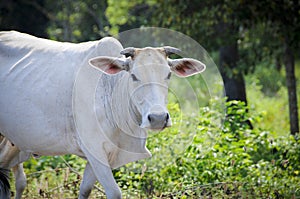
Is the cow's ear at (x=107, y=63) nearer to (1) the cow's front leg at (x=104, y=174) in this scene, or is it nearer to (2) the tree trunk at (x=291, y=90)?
(1) the cow's front leg at (x=104, y=174)

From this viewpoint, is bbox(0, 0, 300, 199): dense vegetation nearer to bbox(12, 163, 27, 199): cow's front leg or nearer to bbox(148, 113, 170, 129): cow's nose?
bbox(12, 163, 27, 199): cow's front leg

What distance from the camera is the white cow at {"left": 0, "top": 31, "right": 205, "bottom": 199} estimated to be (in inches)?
189

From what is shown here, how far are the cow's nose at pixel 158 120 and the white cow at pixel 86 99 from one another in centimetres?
Result: 9

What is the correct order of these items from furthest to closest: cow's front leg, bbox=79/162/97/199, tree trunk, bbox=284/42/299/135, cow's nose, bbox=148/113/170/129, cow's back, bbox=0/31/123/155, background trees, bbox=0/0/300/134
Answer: tree trunk, bbox=284/42/299/135
background trees, bbox=0/0/300/134
cow's front leg, bbox=79/162/97/199
cow's back, bbox=0/31/123/155
cow's nose, bbox=148/113/170/129

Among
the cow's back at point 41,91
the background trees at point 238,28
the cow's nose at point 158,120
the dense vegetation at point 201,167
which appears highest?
the background trees at point 238,28

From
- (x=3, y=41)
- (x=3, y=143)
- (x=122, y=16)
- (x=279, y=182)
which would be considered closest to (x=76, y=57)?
(x=3, y=41)

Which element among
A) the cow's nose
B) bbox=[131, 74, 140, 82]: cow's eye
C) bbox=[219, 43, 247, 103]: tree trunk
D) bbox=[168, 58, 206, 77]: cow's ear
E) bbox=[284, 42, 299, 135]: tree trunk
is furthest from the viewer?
bbox=[219, 43, 247, 103]: tree trunk

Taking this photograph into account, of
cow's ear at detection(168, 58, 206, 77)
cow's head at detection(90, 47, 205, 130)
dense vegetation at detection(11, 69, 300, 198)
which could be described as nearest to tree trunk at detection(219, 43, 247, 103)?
dense vegetation at detection(11, 69, 300, 198)

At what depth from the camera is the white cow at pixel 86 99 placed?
480 centimetres

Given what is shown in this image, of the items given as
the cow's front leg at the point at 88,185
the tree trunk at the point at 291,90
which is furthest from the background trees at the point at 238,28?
the cow's front leg at the point at 88,185

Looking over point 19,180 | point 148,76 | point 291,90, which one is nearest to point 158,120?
point 148,76

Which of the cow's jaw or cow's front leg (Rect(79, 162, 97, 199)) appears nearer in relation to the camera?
the cow's jaw

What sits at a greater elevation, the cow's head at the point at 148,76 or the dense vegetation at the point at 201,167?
the cow's head at the point at 148,76

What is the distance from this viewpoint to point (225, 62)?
974 centimetres
